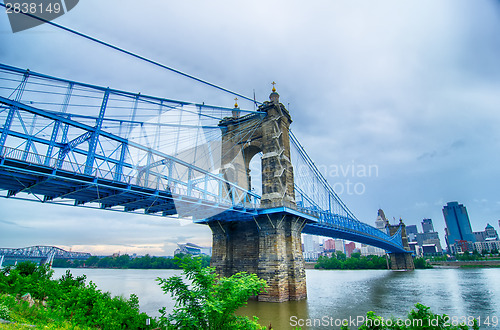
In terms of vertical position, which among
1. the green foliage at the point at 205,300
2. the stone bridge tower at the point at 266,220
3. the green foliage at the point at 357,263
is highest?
the stone bridge tower at the point at 266,220

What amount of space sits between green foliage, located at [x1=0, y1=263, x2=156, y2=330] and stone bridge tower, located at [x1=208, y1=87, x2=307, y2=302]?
1000 centimetres

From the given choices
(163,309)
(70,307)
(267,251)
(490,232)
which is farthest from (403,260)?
(490,232)

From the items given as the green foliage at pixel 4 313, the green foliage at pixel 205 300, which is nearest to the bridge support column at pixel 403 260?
the green foliage at pixel 205 300

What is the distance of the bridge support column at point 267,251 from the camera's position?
17562mm

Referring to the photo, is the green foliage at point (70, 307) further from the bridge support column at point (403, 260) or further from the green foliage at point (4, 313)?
the bridge support column at point (403, 260)

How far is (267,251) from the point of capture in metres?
18.2

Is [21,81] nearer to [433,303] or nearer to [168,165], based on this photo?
[168,165]

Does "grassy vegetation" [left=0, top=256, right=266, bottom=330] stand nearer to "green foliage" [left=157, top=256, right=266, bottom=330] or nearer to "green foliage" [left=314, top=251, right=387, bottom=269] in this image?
"green foliage" [left=157, top=256, right=266, bottom=330]

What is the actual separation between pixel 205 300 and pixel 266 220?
44.0ft

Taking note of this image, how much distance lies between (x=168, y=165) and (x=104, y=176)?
432 centimetres

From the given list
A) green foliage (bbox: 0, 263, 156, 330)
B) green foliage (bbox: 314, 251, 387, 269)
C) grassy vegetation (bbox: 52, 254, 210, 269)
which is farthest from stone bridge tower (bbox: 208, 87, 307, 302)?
grassy vegetation (bbox: 52, 254, 210, 269)

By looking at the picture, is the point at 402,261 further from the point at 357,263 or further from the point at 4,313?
the point at 4,313

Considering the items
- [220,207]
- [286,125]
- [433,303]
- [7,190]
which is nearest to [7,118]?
[7,190]

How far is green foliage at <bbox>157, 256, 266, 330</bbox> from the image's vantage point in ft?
20.2
